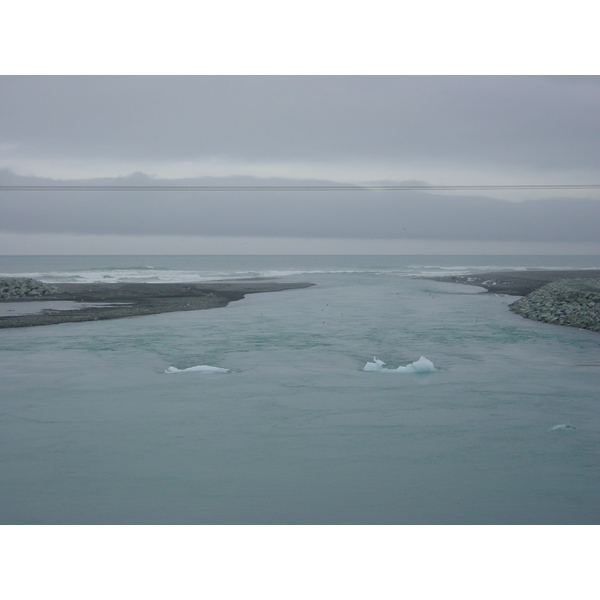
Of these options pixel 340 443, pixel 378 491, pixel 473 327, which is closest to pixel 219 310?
pixel 473 327

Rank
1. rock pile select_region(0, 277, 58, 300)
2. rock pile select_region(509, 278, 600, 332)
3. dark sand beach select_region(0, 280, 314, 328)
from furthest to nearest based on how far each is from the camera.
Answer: rock pile select_region(0, 277, 58, 300) < dark sand beach select_region(0, 280, 314, 328) < rock pile select_region(509, 278, 600, 332)

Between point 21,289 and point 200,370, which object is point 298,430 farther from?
point 21,289

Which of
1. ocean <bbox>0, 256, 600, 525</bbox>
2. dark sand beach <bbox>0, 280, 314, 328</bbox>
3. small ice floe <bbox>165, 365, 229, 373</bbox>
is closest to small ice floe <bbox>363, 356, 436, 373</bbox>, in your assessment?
ocean <bbox>0, 256, 600, 525</bbox>

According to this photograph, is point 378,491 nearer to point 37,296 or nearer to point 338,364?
point 338,364

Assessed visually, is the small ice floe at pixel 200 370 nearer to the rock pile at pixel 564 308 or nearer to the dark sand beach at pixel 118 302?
the dark sand beach at pixel 118 302

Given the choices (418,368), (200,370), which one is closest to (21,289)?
(200,370)

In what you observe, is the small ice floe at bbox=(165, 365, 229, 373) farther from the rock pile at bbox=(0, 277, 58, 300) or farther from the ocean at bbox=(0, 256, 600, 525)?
the rock pile at bbox=(0, 277, 58, 300)

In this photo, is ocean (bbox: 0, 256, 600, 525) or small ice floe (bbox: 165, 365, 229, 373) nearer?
ocean (bbox: 0, 256, 600, 525)
